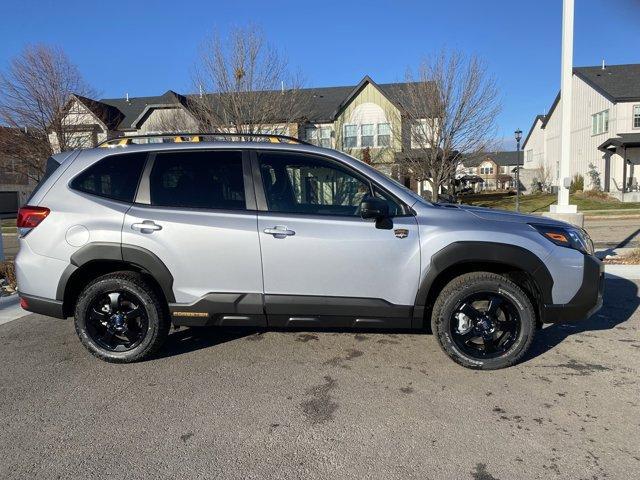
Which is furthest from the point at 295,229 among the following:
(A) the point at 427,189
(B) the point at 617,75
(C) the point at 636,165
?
(B) the point at 617,75

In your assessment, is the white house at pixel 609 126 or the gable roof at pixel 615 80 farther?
the gable roof at pixel 615 80

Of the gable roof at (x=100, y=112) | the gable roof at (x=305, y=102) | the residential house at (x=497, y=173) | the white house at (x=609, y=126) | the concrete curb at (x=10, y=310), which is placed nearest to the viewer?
the concrete curb at (x=10, y=310)

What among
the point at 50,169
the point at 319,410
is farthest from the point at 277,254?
the point at 50,169

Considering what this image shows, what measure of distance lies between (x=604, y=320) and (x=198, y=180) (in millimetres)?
4632

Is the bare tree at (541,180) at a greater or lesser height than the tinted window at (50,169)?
lesser

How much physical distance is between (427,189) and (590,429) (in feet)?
95.2

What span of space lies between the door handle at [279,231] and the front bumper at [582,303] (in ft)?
7.15

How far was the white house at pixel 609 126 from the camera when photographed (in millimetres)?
31463

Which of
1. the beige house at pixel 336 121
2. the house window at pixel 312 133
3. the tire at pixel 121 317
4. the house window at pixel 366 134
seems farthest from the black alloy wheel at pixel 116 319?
the house window at pixel 366 134

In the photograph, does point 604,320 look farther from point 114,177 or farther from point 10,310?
point 10,310

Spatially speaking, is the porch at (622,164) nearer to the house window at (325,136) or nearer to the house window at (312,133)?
the house window at (325,136)

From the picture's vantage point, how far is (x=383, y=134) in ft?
90.5

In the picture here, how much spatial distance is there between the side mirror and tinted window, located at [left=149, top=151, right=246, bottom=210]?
1.03 m

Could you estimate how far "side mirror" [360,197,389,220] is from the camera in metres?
3.58
